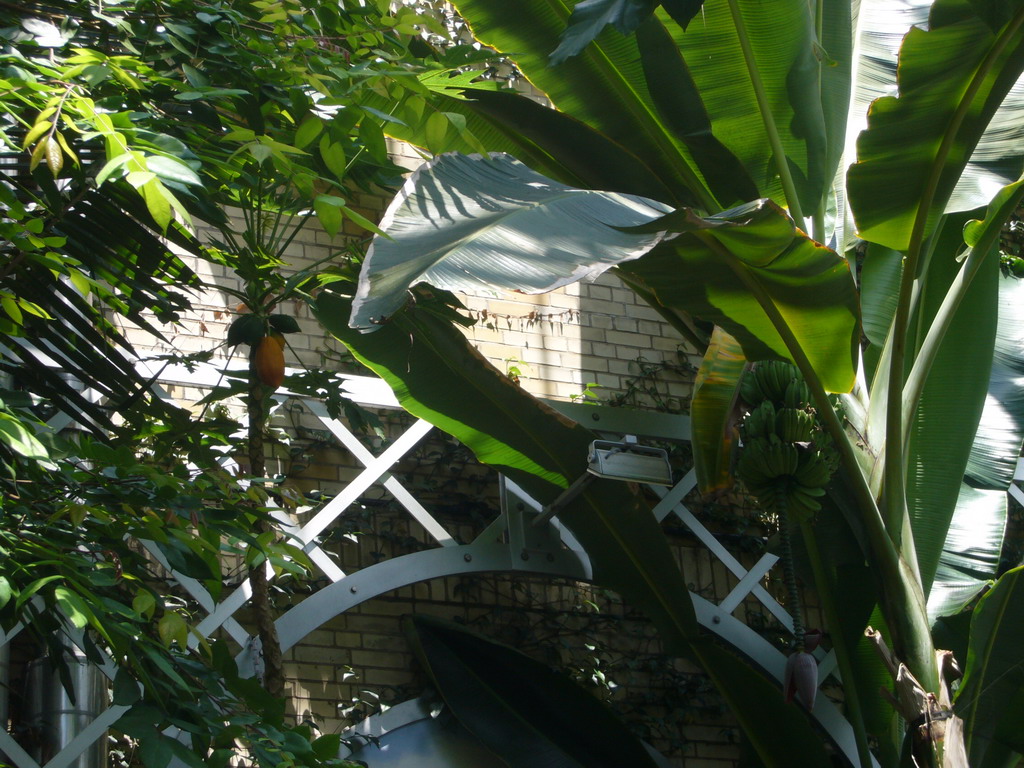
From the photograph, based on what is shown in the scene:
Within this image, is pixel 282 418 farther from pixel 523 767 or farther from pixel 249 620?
pixel 523 767

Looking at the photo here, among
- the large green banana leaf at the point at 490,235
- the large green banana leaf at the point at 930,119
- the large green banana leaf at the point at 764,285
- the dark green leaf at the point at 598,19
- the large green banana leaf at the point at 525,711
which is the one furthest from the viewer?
the large green banana leaf at the point at 525,711

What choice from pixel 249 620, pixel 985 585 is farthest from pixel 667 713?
pixel 249 620

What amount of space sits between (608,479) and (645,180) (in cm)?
115

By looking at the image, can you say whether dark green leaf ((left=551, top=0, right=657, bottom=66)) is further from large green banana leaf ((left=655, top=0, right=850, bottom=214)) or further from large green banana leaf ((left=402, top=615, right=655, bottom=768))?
large green banana leaf ((left=402, top=615, right=655, bottom=768))

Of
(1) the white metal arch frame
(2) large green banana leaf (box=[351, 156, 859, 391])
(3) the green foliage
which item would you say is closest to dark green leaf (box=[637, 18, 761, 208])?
(2) large green banana leaf (box=[351, 156, 859, 391])

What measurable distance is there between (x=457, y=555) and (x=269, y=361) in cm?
156

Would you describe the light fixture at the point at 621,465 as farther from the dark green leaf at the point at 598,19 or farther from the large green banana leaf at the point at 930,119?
the dark green leaf at the point at 598,19

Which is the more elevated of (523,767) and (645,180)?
(645,180)

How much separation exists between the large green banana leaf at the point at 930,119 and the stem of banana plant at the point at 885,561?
1.70 ft

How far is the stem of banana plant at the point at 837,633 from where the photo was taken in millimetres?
4559

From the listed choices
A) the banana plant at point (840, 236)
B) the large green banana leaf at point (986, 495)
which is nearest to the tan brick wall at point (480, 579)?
the banana plant at point (840, 236)

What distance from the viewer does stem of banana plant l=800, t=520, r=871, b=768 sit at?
4559 millimetres

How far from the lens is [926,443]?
475cm

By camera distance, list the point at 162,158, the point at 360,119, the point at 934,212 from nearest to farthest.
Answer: the point at 162,158
the point at 360,119
the point at 934,212
